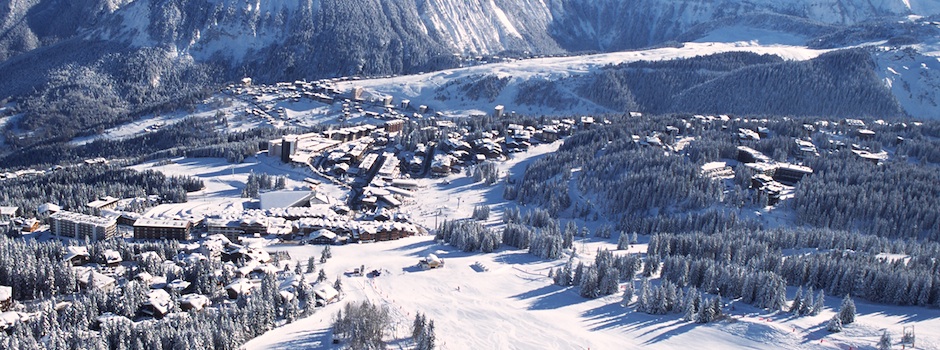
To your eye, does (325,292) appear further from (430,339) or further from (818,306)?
(818,306)

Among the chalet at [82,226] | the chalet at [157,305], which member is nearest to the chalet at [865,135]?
the chalet at [157,305]

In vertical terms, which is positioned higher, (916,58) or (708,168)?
(916,58)

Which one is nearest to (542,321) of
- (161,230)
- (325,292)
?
(325,292)

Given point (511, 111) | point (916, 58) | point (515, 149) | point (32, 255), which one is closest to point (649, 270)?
point (32, 255)

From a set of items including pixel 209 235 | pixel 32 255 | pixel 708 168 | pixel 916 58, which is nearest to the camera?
pixel 32 255

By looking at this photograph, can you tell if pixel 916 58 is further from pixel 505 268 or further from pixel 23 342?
pixel 23 342

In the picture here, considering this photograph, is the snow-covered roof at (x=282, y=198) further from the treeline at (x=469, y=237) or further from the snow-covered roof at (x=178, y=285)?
the snow-covered roof at (x=178, y=285)

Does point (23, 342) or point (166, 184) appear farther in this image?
point (166, 184)
